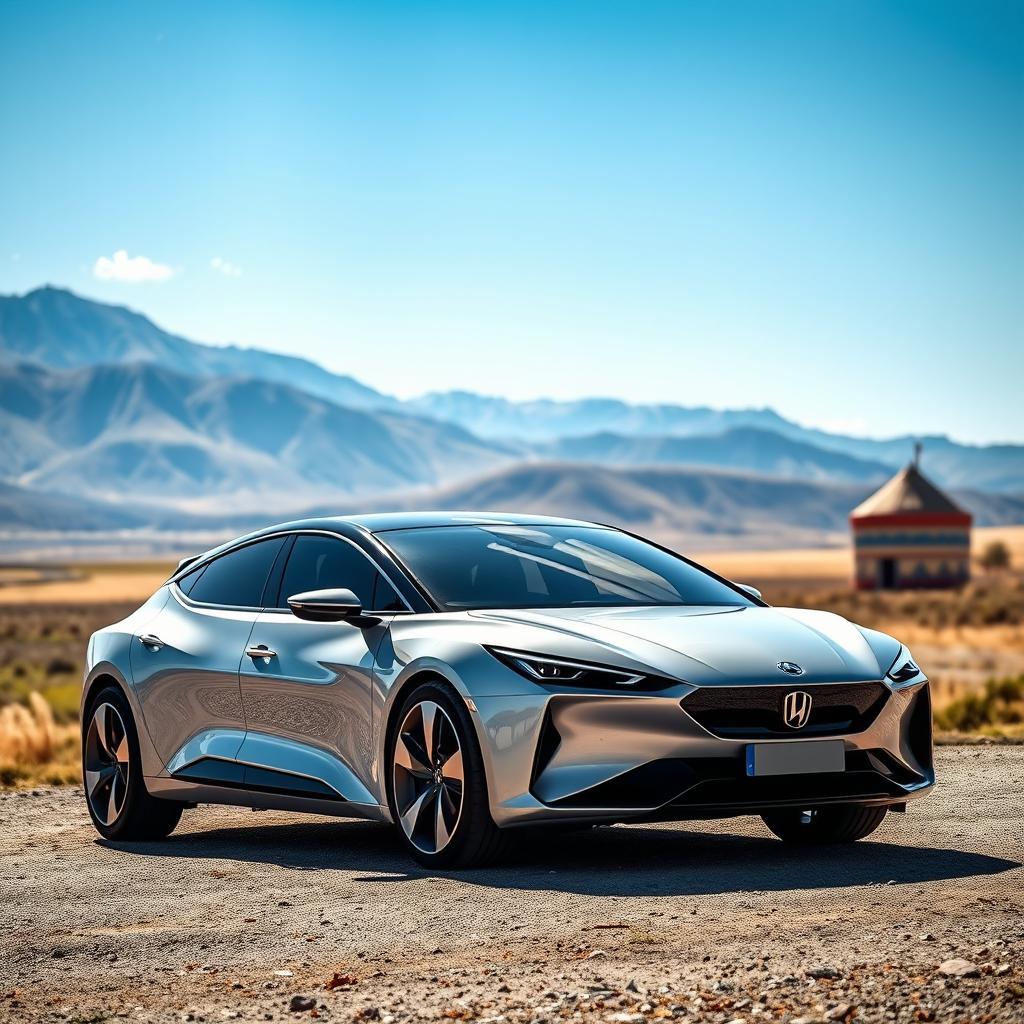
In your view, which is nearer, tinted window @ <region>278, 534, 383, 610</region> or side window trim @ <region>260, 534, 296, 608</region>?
tinted window @ <region>278, 534, 383, 610</region>

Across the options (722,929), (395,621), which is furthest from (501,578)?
(722,929)

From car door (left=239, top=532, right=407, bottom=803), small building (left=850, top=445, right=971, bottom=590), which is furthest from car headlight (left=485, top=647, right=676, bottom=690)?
small building (left=850, top=445, right=971, bottom=590)

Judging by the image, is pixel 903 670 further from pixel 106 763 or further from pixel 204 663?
pixel 106 763

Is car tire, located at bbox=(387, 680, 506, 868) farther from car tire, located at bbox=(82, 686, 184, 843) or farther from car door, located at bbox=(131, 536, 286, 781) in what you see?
car tire, located at bbox=(82, 686, 184, 843)

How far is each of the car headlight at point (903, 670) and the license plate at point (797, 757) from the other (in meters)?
0.51

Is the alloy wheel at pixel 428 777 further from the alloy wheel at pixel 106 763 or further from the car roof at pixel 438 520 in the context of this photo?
the alloy wheel at pixel 106 763

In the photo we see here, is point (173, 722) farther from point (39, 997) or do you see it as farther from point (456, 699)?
point (39, 997)

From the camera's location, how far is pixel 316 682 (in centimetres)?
836

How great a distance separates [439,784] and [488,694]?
50 cm

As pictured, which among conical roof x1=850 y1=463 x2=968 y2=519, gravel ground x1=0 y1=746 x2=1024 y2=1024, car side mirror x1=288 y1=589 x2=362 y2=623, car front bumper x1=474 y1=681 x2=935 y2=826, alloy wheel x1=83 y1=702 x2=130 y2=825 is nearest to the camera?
gravel ground x1=0 y1=746 x2=1024 y2=1024

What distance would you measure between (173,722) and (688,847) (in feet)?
8.98

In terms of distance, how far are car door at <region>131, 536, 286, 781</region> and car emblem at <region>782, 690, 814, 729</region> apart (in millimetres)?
2847

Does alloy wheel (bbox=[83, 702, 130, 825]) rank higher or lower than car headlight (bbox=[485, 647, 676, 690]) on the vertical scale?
lower

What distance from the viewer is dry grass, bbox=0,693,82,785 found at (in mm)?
13898
